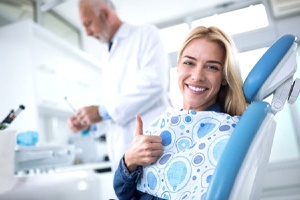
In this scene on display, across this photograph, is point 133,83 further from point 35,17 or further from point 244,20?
point 35,17

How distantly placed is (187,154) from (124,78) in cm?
94

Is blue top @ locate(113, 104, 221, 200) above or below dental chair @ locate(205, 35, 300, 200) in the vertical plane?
below

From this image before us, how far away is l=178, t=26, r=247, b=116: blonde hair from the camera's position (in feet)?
2.87

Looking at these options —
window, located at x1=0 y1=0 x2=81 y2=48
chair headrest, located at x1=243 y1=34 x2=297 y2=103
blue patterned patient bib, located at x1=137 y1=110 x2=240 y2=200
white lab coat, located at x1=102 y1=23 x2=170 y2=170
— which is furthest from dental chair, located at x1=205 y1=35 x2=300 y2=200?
window, located at x1=0 y1=0 x2=81 y2=48

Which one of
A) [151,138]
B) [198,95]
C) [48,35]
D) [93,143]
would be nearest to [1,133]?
[151,138]

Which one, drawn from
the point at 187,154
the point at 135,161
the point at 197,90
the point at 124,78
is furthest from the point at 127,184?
the point at 124,78

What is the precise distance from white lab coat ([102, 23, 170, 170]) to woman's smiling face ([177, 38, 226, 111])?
1.81 feet

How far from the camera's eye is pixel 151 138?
0.78 m

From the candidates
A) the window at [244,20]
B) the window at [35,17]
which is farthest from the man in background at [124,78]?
the window at [35,17]

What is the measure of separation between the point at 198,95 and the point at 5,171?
2.26ft

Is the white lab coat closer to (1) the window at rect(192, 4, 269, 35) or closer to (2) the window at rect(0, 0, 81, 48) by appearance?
(1) the window at rect(192, 4, 269, 35)

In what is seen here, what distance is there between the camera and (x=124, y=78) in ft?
5.36

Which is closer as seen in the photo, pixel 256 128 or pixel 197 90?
pixel 256 128

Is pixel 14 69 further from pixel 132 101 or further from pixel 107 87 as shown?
pixel 132 101
